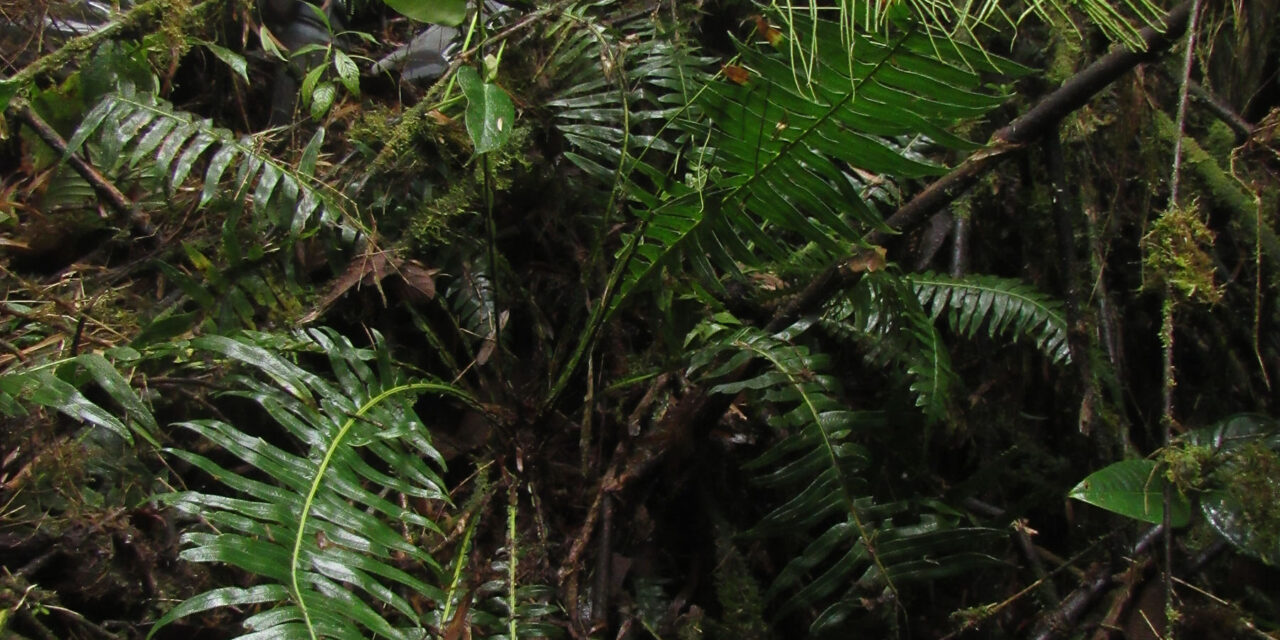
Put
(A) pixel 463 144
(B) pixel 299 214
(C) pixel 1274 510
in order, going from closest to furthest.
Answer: (C) pixel 1274 510
(B) pixel 299 214
(A) pixel 463 144

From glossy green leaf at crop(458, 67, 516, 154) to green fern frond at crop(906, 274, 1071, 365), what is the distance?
91cm

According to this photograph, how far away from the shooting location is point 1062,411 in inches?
76.5

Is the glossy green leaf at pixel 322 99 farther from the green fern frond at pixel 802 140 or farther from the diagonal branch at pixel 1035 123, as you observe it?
the diagonal branch at pixel 1035 123

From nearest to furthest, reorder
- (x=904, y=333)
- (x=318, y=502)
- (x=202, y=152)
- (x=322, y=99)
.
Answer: (x=318, y=502), (x=904, y=333), (x=202, y=152), (x=322, y=99)

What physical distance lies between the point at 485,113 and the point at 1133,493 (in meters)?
1.15

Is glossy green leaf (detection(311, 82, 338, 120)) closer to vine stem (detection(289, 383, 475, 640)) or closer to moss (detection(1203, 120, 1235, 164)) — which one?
vine stem (detection(289, 383, 475, 640))

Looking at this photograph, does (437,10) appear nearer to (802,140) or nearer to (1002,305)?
(802,140)

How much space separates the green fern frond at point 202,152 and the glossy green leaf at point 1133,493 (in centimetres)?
143

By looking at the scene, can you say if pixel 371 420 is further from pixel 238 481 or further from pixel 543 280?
pixel 543 280

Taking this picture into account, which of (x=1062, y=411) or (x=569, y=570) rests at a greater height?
(x=1062, y=411)

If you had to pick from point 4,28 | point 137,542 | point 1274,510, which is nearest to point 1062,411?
point 1274,510

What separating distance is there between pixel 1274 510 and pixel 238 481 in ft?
5.02

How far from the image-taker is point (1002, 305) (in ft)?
5.79

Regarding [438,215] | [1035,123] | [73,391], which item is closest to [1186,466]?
[1035,123]
